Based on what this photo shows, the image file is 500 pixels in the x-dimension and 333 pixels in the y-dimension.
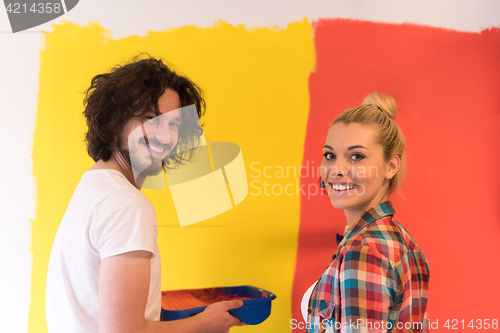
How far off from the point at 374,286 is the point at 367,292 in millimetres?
22

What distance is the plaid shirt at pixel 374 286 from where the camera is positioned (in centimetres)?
84

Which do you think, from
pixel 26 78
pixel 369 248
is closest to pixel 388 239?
pixel 369 248

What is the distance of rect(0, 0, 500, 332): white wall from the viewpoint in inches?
57.3

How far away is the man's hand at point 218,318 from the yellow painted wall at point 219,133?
0.41 metres

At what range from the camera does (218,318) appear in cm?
106

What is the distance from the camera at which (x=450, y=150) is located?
5.28 ft

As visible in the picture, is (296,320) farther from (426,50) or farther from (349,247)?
(426,50)

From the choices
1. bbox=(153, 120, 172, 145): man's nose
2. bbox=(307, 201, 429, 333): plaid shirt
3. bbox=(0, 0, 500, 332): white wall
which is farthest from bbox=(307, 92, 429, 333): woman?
bbox=(0, 0, 500, 332): white wall

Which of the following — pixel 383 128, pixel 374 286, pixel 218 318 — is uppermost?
pixel 383 128

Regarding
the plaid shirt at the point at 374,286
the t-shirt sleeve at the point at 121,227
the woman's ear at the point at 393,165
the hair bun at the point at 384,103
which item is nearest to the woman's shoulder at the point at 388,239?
the plaid shirt at the point at 374,286

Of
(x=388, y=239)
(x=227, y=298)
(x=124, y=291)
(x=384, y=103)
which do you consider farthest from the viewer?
(x=227, y=298)

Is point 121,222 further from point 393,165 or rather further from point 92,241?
point 393,165

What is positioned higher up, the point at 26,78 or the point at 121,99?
the point at 26,78

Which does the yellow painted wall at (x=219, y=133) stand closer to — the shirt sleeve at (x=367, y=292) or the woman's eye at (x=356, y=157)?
the woman's eye at (x=356, y=157)
